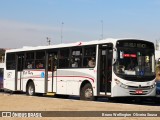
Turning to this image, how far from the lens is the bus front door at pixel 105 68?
2280 cm

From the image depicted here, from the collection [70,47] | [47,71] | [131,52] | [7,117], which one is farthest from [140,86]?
[7,117]

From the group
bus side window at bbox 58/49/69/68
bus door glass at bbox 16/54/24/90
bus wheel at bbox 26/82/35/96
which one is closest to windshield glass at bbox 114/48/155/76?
bus side window at bbox 58/49/69/68

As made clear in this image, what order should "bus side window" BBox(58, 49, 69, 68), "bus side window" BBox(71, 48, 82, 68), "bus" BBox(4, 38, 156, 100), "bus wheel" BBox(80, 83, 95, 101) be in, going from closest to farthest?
"bus" BBox(4, 38, 156, 100) → "bus wheel" BBox(80, 83, 95, 101) → "bus side window" BBox(71, 48, 82, 68) → "bus side window" BBox(58, 49, 69, 68)

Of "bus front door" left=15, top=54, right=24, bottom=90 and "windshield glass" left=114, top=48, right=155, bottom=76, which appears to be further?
"bus front door" left=15, top=54, right=24, bottom=90

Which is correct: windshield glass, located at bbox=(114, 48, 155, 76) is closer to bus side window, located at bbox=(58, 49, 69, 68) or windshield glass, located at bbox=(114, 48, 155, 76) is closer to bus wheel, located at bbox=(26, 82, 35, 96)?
bus side window, located at bbox=(58, 49, 69, 68)

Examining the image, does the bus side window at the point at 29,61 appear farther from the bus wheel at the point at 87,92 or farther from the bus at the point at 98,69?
the bus wheel at the point at 87,92

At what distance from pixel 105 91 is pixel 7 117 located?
9.92 m

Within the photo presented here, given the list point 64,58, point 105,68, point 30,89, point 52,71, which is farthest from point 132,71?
point 30,89

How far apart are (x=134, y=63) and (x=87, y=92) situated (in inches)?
117

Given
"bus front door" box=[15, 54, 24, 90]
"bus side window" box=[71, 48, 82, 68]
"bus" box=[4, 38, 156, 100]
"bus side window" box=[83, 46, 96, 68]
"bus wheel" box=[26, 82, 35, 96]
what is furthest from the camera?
"bus front door" box=[15, 54, 24, 90]

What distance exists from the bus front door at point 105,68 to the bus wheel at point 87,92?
75cm

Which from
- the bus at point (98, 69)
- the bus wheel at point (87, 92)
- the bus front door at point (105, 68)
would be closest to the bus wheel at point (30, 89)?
the bus at point (98, 69)

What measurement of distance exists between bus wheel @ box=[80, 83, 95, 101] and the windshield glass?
82.7 inches

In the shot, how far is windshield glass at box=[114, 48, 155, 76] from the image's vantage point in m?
22.5
